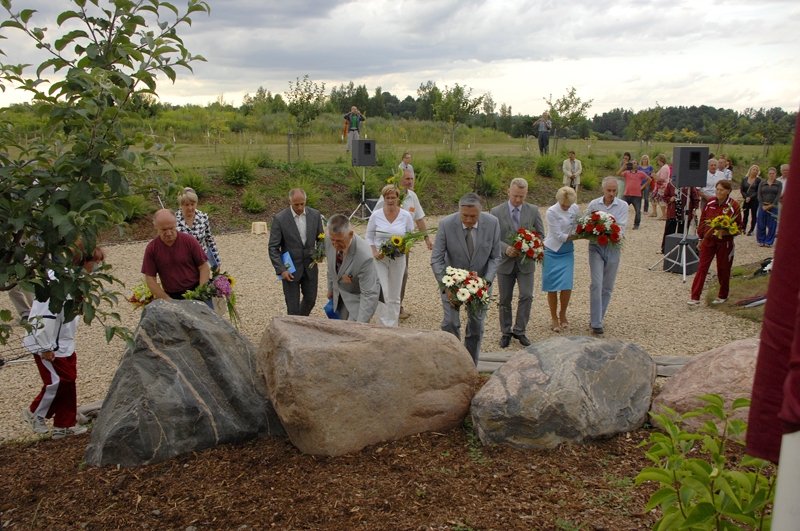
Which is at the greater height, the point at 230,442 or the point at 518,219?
the point at 518,219

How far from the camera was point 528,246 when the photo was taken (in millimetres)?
8047

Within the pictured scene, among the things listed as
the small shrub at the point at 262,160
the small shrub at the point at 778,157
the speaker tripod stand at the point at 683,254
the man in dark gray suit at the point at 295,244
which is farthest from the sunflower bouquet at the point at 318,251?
the small shrub at the point at 778,157

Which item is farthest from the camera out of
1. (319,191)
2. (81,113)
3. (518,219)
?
(319,191)

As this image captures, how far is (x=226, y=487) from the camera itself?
452 cm

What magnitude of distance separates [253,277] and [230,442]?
787 centimetres

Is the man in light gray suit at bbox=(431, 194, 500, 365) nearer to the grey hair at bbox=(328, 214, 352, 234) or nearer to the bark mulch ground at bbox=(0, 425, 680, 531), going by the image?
the grey hair at bbox=(328, 214, 352, 234)

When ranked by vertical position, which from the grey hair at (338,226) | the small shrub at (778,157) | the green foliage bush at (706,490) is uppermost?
the small shrub at (778,157)

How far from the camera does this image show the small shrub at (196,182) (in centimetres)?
1881

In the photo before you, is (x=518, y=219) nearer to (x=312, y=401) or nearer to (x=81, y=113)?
(x=312, y=401)

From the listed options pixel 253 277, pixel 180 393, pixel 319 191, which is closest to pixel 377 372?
pixel 180 393

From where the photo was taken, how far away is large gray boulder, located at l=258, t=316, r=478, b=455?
15.6ft

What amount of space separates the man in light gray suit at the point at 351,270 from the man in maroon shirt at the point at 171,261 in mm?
1519

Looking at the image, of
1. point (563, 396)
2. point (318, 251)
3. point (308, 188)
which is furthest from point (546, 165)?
point (563, 396)

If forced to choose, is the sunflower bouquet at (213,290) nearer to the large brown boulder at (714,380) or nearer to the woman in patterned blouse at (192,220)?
the woman in patterned blouse at (192,220)
